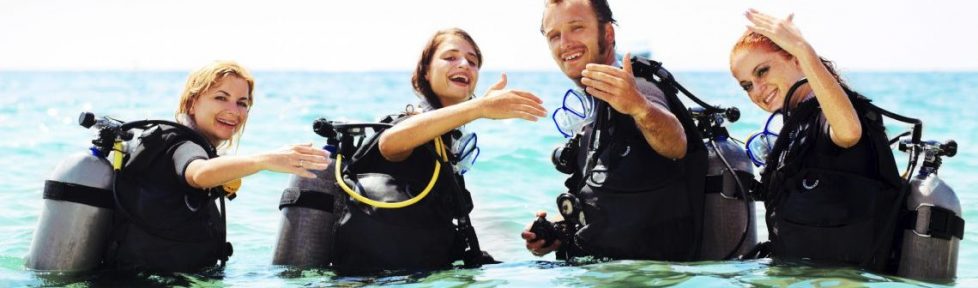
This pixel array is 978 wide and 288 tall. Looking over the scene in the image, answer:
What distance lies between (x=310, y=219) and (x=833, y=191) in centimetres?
232

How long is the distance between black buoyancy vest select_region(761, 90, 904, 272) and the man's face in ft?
2.93

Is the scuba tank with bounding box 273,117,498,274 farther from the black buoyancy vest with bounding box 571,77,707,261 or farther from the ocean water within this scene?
the black buoyancy vest with bounding box 571,77,707,261

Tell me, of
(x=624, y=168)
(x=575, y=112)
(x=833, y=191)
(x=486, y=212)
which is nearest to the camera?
(x=833, y=191)

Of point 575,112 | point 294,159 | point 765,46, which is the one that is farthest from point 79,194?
point 765,46

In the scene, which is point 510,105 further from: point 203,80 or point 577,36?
point 203,80

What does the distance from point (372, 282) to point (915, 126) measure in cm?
237

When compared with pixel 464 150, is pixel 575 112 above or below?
above

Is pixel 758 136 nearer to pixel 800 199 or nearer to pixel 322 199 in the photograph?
pixel 800 199

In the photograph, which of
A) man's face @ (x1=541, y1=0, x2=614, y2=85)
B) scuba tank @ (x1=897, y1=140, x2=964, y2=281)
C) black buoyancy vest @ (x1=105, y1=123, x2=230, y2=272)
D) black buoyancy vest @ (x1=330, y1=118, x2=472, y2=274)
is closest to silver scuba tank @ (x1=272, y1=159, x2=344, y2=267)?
black buoyancy vest @ (x1=330, y1=118, x2=472, y2=274)

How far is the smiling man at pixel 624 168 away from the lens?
470 centimetres

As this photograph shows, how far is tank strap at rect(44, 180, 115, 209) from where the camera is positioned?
481cm

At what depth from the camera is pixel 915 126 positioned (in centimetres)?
450

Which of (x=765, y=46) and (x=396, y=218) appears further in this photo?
(x=396, y=218)

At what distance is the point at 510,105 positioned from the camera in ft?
14.1
